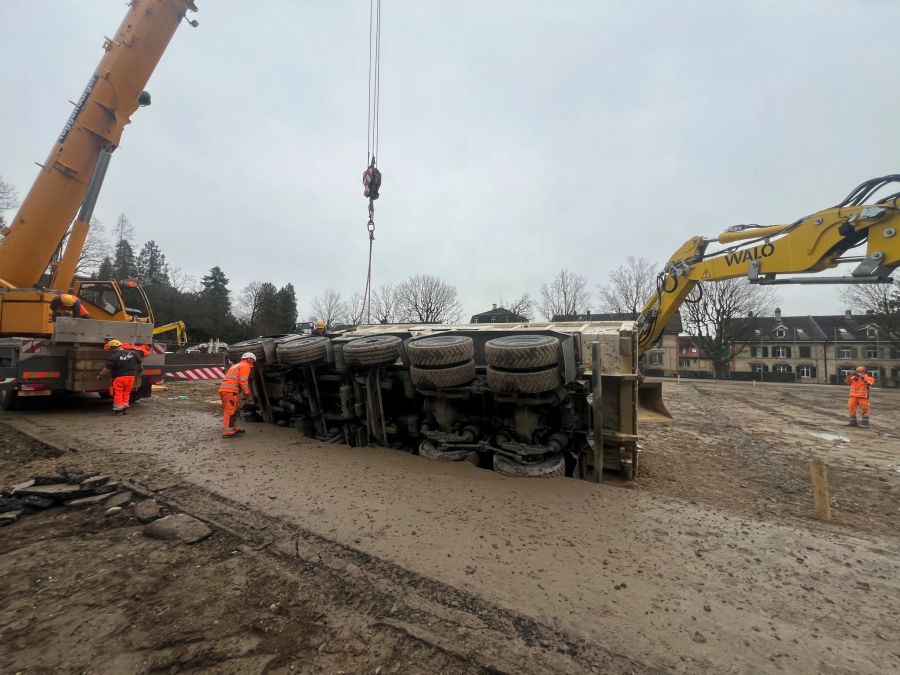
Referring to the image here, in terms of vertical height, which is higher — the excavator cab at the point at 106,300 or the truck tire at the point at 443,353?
the excavator cab at the point at 106,300

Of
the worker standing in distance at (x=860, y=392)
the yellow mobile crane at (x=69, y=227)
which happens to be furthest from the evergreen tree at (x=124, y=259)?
the worker standing in distance at (x=860, y=392)

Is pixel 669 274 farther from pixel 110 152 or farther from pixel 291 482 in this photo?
pixel 110 152

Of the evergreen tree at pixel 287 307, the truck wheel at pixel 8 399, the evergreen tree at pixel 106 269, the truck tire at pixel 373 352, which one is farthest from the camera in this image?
the evergreen tree at pixel 287 307

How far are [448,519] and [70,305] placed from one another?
8.73 metres

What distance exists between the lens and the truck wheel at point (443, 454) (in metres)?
4.43

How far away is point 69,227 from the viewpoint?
8.28 meters

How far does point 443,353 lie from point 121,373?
654 cm

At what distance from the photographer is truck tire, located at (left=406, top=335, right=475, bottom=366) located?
163 inches

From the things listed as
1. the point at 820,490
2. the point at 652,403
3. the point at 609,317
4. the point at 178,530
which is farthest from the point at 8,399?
the point at 609,317

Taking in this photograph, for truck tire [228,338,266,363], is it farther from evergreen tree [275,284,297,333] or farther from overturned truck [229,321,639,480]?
evergreen tree [275,284,297,333]

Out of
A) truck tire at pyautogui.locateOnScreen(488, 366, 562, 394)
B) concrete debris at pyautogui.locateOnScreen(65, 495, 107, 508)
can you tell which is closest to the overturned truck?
truck tire at pyautogui.locateOnScreen(488, 366, 562, 394)

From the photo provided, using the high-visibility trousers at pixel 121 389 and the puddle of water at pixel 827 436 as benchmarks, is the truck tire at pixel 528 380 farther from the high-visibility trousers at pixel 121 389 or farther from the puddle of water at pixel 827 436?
the puddle of water at pixel 827 436

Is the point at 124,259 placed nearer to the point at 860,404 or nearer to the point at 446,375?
the point at 446,375

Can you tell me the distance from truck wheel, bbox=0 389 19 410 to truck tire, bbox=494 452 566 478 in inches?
365
